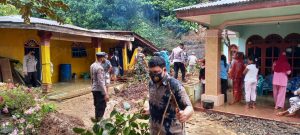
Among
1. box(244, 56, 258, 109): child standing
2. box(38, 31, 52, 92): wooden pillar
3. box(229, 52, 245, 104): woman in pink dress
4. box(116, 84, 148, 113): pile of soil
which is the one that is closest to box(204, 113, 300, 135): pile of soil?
box(244, 56, 258, 109): child standing

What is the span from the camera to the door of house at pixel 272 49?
10.7m

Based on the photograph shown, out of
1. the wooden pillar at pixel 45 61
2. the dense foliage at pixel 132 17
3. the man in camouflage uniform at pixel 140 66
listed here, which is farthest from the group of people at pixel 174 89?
the dense foliage at pixel 132 17

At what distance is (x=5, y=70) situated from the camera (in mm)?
10789

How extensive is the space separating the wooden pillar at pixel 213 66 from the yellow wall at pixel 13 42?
7.90m

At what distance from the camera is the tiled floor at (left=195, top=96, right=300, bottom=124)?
713cm

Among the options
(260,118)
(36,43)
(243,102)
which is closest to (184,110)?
(260,118)

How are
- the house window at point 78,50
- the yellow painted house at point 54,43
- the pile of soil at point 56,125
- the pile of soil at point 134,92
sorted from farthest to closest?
1. the house window at point 78,50
2. the pile of soil at point 134,92
3. the yellow painted house at point 54,43
4. the pile of soil at point 56,125

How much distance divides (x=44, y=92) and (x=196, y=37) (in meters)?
15.6

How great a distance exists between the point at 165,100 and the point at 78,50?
1356cm

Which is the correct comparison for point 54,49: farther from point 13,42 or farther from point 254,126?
point 254,126

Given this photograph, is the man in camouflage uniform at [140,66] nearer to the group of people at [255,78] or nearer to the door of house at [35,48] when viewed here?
the door of house at [35,48]

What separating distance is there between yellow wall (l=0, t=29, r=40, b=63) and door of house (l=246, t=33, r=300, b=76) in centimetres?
957

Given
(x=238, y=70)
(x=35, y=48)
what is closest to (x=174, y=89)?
(x=238, y=70)

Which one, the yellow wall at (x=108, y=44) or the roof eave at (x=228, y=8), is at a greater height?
the roof eave at (x=228, y=8)
